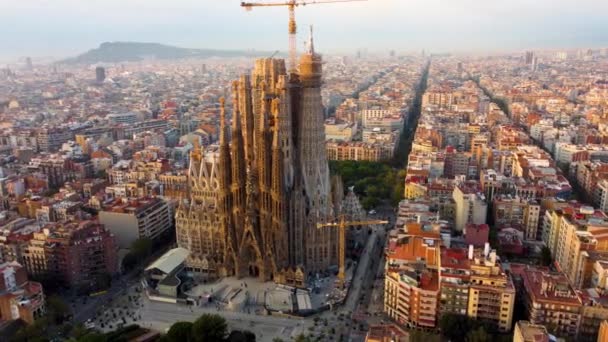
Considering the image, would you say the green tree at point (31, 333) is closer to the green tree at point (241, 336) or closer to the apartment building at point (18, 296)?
the apartment building at point (18, 296)

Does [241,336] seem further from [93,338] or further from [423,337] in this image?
[423,337]

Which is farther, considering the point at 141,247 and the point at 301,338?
the point at 141,247

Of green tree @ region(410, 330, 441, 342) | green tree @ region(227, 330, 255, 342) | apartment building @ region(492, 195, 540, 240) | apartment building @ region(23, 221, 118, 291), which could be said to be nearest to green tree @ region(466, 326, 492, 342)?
green tree @ region(410, 330, 441, 342)

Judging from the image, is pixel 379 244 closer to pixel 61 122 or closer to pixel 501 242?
pixel 501 242

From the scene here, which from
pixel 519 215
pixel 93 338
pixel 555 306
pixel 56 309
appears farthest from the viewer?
pixel 519 215

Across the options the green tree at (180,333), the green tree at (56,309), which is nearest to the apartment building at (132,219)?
the green tree at (56,309)

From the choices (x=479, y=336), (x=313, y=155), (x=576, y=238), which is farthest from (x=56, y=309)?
(x=576, y=238)

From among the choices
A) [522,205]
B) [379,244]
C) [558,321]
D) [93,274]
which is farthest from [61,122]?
[558,321]
